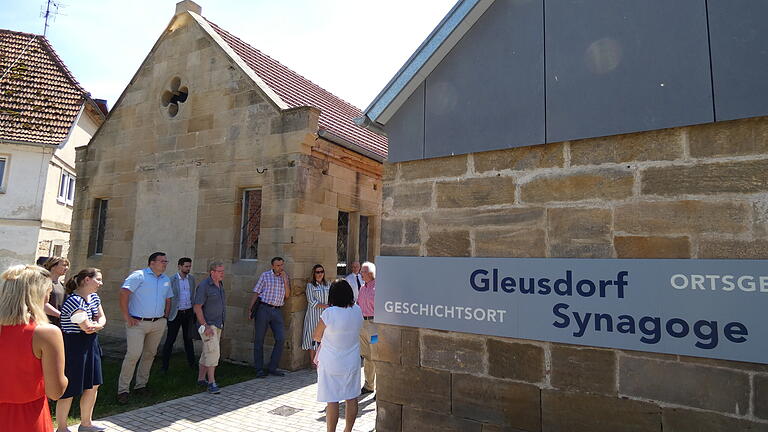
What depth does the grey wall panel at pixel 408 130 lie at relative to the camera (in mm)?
4059

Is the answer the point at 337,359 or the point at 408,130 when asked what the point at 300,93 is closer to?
the point at 408,130

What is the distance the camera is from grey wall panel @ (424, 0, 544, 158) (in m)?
3.53

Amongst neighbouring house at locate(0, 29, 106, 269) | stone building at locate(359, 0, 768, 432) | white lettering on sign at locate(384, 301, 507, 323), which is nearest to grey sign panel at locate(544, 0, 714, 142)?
stone building at locate(359, 0, 768, 432)

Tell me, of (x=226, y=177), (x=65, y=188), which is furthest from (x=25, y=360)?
(x=65, y=188)

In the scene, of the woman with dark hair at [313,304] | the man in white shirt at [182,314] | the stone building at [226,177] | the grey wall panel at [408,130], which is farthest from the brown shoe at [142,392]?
the grey wall panel at [408,130]

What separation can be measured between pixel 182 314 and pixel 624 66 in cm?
734

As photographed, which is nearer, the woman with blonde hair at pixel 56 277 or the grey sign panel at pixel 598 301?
the grey sign panel at pixel 598 301

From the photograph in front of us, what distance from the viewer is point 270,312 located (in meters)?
7.48

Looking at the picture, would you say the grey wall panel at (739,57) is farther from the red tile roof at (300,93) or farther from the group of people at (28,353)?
the red tile roof at (300,93)

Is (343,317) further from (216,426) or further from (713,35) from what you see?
(713,35)

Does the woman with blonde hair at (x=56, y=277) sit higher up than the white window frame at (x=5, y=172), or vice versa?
the white window frame at (x=5, y=172)

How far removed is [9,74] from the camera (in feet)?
56.4

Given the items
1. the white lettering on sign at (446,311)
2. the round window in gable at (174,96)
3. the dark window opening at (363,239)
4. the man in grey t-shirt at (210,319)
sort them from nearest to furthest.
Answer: the white lettering on sign at (446,311)
the man in grey t-shirt at (210,319)
the round window in gable at (174,96)
the dark window opening at (363,239)

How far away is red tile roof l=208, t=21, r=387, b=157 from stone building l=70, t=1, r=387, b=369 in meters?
0.06
